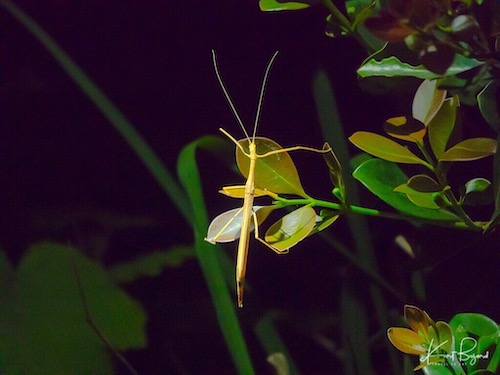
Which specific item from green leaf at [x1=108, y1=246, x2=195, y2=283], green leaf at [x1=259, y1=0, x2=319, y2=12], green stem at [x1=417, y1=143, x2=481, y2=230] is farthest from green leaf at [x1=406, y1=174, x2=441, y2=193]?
green leaf at [x1=108, y1=246, x2=195, y2=283]

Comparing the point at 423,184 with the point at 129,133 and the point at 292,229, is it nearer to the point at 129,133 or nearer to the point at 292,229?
the point at 292,229

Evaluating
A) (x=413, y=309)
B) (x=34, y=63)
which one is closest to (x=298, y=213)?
(x=413, y=309)

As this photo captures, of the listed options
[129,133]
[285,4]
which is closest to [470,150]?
[285,4]

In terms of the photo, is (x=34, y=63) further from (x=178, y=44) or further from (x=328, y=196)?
(x=328, y=196)

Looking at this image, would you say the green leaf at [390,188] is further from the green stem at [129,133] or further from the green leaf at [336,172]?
the green stem at [129,133]

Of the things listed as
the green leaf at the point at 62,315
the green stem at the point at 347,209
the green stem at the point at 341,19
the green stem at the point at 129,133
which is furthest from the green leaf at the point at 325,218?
the green leaf at the point at 62,315
